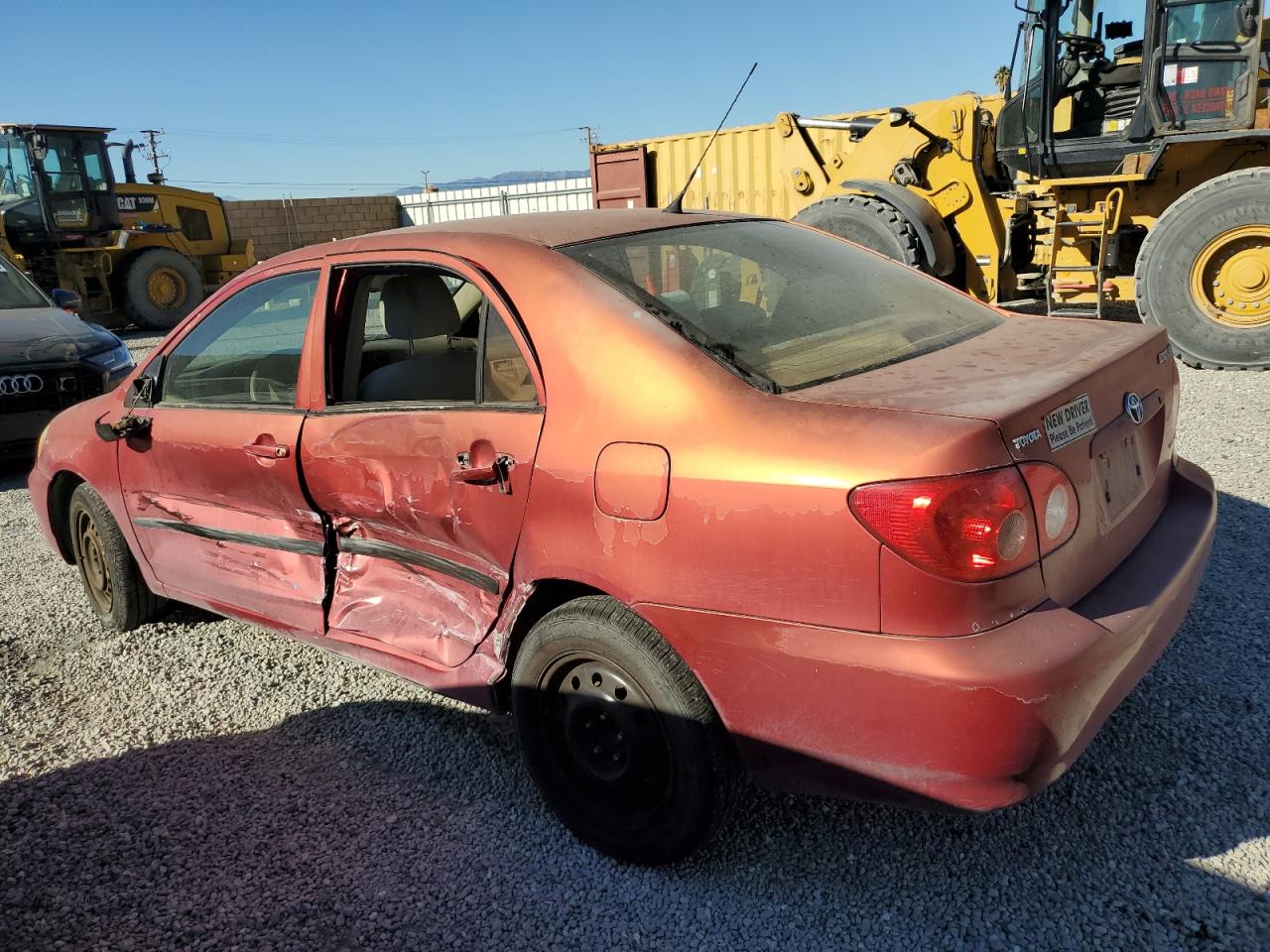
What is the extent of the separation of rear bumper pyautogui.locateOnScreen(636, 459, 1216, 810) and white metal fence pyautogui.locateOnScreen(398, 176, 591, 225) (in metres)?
25.4

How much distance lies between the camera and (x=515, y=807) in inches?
110

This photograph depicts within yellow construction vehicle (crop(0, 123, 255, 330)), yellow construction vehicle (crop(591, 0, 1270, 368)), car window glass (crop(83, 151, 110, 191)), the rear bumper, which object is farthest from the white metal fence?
the rear bumper

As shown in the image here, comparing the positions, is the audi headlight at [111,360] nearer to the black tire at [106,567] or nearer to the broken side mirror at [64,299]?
the broken side mirror at [64,299]

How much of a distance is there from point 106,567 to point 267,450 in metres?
1.61

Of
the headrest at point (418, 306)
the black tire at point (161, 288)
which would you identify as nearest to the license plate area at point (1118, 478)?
the headrest at point (418, 306)

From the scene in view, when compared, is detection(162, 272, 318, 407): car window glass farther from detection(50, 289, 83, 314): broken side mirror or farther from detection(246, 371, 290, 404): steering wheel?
detection(50, 289, 83, 314): broken side mirror

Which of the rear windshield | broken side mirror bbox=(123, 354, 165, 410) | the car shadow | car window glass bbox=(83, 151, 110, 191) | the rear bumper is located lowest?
the car shadow

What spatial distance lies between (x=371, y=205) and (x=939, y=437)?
3195cm

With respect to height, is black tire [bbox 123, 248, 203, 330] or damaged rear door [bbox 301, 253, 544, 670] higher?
black tire [bbox 123, 248, 203, 330]

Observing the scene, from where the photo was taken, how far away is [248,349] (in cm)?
362

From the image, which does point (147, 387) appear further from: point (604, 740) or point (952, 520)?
point (952, 520)

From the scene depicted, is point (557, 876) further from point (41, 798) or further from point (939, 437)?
point (41, 798)

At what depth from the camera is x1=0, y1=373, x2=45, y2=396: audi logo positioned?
22.6 ft

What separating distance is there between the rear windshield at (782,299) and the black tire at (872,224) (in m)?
5.32
